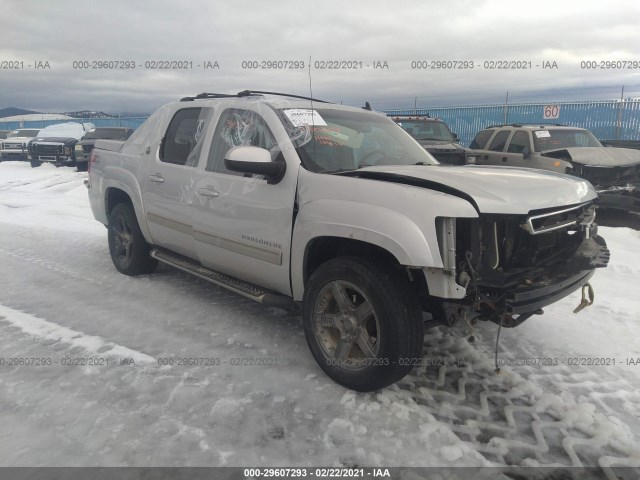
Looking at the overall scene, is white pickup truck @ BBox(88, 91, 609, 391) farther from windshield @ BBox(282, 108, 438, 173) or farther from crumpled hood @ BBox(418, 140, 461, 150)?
crumpled hood @ BBox(418, 140, 461, 150)

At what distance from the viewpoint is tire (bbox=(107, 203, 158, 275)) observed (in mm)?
5219

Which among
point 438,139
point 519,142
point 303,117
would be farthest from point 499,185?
point 438,139

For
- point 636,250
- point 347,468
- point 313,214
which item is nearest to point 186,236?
point 313,214

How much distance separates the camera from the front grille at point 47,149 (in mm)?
16859

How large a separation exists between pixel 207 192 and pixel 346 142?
125 centimetres

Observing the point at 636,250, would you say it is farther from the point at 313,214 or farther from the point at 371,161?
the point at 313,214

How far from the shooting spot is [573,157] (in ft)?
28.7

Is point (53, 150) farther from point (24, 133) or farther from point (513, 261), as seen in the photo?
point (513, 261)

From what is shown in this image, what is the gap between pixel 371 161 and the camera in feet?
12.1

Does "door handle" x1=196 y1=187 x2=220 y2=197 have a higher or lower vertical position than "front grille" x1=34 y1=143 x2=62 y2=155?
lower

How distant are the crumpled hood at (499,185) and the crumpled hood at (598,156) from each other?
6000mm

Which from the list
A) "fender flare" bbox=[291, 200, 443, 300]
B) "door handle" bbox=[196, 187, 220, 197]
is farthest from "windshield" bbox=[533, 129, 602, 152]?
"fender flare" bbox=[291, 200, 443, 300]

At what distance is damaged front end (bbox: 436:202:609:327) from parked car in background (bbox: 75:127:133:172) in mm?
15205

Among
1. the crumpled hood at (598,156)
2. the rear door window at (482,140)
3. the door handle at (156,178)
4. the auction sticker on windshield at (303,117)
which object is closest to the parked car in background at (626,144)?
the crumpled hood at (598,156)
